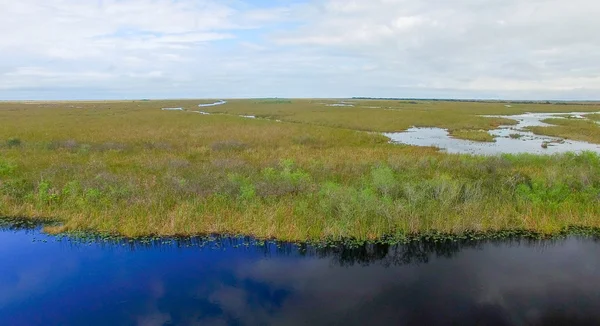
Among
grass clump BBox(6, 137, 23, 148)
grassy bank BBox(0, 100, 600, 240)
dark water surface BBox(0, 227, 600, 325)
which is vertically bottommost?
dark water surface BBox(0, 227, 600, 325)

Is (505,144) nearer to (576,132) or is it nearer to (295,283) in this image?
(576,132)

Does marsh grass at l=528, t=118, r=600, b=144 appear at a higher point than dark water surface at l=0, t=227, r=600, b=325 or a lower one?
higher

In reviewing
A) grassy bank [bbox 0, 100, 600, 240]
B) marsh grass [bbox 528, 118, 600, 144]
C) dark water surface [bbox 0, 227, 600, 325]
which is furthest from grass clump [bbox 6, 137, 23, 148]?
marsh grass [bbox 528, 118, 600, 144]

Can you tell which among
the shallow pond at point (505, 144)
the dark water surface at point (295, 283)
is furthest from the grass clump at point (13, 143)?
the shallow pond at point (505, 144)

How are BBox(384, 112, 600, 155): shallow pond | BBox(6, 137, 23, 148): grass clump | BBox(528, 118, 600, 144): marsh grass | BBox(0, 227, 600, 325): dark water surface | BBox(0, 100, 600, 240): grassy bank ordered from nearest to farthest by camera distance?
BBox(0, 227, 600, 325): dark water surface < BBox(0, 100, 600, 240): grassy bank < BBox(6, 137, 23, 148): grass clump < BBox(384, 112, 600, 155): shallow pond < BBox(528, 118, 600, 144): marsh grass

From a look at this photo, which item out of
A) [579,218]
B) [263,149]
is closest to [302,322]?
[579,218]

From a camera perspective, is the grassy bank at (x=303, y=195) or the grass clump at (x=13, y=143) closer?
the grassy bank at (x=303, y=195)

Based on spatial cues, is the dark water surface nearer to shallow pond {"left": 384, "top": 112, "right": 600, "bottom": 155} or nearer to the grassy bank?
the grassy bank

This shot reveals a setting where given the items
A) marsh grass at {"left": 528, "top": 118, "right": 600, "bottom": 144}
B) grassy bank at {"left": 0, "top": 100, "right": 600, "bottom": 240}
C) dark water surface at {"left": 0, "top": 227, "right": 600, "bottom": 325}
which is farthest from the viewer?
marsh grass at {"left": 528, "top": 118, "right": 600, "bottom": 144}

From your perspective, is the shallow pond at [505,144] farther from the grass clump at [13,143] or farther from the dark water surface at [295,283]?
the grass clump at [13,143]
